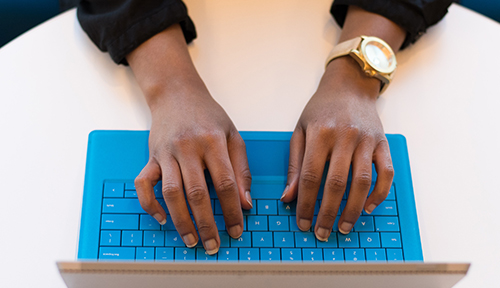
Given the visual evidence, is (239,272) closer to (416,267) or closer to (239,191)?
(416,267)

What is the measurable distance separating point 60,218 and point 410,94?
Result: 62 cm

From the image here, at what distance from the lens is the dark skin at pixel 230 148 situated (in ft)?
1.84

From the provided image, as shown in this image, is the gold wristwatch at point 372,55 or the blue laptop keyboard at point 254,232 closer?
the blue laptop keyboard at point 254,232

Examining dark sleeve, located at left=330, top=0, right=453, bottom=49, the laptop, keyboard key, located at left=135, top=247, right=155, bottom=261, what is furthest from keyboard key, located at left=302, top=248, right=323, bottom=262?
dark sleeve, located at left=330, top=0, right=453, bottom=49

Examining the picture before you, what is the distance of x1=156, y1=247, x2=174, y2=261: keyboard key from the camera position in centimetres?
55

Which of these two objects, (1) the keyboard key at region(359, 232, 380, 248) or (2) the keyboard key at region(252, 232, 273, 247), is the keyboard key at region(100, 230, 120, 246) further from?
(1) the keyboard key at region(359, 232, 380, 248)

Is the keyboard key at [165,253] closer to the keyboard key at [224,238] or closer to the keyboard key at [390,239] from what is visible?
the keyboard key at [224,238]

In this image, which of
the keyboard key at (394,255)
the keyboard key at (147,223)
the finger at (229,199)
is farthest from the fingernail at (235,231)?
the keyboard key at (394,255)

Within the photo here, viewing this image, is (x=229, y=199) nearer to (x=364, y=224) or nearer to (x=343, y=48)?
(x=364, y=224)

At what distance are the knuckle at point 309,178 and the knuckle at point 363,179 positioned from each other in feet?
0.18

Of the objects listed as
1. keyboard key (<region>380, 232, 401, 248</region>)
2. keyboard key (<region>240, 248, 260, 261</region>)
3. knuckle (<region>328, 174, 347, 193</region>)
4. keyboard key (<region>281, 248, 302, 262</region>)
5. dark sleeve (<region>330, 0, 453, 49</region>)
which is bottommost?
keyboard key (<region>240, 248, 260, 261</region>)

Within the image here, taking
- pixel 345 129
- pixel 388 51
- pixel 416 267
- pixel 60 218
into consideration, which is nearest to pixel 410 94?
pixel 388 51

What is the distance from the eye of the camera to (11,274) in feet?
1.82

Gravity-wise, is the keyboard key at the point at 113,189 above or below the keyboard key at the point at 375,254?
below
